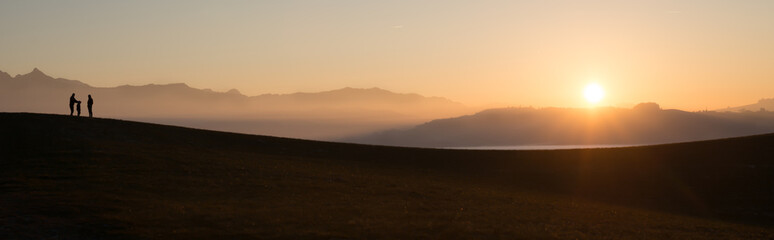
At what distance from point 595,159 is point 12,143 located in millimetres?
58038

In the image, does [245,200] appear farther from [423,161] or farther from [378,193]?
[423,161]

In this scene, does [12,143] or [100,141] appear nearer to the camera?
[12,143]

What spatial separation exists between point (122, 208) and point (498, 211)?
21.5 meters

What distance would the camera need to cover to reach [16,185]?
34.9 meters

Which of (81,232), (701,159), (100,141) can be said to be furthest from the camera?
(701,159)

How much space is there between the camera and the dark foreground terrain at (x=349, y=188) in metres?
29.6

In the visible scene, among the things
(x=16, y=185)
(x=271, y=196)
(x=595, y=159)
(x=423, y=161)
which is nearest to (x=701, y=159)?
(x=595, y=159)

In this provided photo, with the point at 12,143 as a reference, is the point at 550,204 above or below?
below

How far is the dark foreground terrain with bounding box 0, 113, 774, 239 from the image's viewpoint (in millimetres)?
29578

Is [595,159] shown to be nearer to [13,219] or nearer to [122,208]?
[122,208]

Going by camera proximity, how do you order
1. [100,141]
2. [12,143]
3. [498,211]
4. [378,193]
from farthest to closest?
[100,141] < [12,143] < [378,193] < [498,211]

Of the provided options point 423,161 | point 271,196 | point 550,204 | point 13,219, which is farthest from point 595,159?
point 13,219

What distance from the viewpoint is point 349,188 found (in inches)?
1738

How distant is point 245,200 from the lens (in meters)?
36.2
